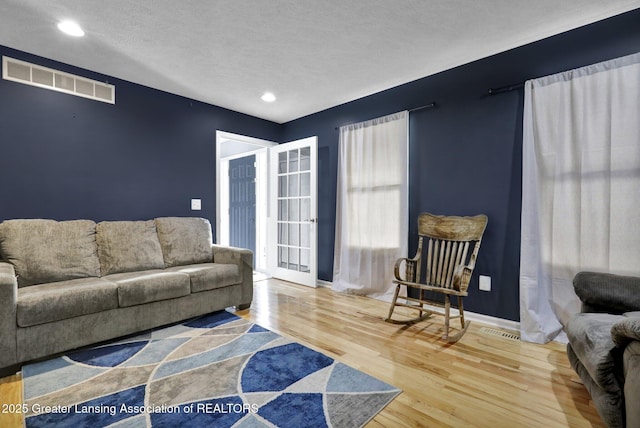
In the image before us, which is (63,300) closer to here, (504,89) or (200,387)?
(200,387)

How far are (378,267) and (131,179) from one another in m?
2.96

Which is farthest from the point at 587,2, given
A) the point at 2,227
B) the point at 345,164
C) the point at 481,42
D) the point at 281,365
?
the point at 2,227

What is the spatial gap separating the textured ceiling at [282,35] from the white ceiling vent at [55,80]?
145 millimetres

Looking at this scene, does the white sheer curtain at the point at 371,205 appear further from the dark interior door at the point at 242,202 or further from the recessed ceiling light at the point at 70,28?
the recessed ceiling light at the point at 70,28

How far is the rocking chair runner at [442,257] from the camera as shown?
2.64 metres

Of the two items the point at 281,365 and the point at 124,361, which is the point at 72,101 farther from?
the point at 281,365

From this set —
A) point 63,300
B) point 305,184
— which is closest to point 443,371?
point 63,300

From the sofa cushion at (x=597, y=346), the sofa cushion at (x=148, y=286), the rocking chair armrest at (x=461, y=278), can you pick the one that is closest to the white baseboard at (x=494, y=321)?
the rocking chair armrest at (x=461, y=278)

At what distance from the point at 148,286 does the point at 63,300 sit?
535 mm

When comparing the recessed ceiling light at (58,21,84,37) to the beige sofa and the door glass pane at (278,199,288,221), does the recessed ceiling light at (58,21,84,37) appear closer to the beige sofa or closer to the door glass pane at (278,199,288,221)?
the beige sofa

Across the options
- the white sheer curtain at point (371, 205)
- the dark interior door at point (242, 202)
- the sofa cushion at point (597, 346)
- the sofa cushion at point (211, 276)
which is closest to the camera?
→ the sofa cushion at point (597, 346)

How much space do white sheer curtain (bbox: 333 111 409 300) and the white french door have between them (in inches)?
15.3

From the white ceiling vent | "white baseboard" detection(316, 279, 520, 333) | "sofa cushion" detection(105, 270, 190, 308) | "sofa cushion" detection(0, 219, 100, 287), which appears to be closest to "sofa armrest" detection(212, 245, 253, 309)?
"sofa cushion" detection(105, 270, 190, 308)

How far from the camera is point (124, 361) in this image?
2.10m
